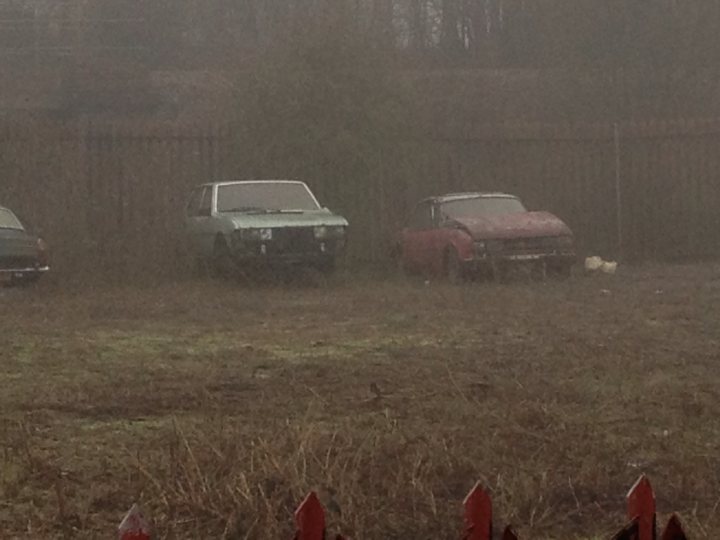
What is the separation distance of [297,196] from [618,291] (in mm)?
4851

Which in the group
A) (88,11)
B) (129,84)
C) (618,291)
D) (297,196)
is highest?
(88,11)

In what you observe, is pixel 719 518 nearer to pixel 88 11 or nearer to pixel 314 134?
pixel 314 134

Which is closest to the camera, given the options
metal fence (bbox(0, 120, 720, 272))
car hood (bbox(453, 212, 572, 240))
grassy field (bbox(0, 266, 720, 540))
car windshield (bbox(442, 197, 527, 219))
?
grassy field (bbox(0, 266, 720, 540))

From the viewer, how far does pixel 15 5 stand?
39906 mm

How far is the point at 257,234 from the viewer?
14.9 meters

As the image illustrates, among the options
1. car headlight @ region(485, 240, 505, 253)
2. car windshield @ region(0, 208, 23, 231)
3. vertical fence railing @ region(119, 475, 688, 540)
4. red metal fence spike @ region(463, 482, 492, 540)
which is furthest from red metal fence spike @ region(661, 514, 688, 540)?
car windshield @ region(0, 208, 23, 231)

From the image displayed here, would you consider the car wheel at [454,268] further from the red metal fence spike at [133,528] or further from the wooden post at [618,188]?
the red metal fence spike at [133,528]

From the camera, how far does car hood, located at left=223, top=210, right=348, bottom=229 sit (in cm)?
1499

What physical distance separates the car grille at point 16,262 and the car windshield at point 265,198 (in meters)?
2.62

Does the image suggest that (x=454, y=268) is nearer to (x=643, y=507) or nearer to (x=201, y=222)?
(x=201, y=222)

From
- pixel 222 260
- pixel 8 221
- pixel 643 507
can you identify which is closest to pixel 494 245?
pixel 222 260

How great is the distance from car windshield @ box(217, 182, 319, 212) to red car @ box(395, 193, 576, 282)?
1.62 m

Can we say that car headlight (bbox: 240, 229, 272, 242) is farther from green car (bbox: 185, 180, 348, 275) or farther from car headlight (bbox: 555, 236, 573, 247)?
car headlight (bbox: 555, 236, 573, 247)

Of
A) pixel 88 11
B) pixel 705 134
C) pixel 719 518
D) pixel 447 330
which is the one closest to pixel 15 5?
pixel 88 11
